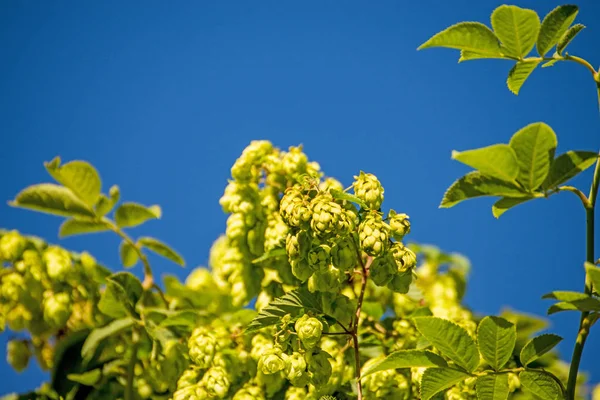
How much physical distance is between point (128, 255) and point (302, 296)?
876 mm

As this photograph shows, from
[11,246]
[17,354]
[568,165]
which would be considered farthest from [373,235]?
[17,354]

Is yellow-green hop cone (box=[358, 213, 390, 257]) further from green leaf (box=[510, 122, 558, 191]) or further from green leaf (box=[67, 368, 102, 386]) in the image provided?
green leaf (box=[67, 368, 102, 386])

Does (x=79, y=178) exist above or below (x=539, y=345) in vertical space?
above

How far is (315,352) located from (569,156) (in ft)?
1.68

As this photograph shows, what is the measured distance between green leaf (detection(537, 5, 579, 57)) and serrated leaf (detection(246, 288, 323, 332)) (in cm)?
57

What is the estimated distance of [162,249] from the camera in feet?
6.09

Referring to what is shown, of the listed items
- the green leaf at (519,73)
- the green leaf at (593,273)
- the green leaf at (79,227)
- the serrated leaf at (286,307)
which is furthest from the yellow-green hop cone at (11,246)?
the green leaf at (593,273)

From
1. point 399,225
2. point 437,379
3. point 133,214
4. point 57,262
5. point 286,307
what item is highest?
point 133,214

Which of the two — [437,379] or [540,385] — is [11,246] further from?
[540,385]

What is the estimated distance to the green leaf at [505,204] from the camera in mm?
1104

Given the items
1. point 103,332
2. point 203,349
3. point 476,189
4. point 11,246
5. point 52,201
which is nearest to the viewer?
point 476,189

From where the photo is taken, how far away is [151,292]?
1.96 m

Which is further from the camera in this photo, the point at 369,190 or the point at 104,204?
the point at 104,204

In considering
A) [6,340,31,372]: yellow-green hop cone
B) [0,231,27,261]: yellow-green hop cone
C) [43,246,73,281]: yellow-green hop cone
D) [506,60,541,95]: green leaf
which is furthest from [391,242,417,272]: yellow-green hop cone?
[6,340,31,372]: yellow-green hop cone
